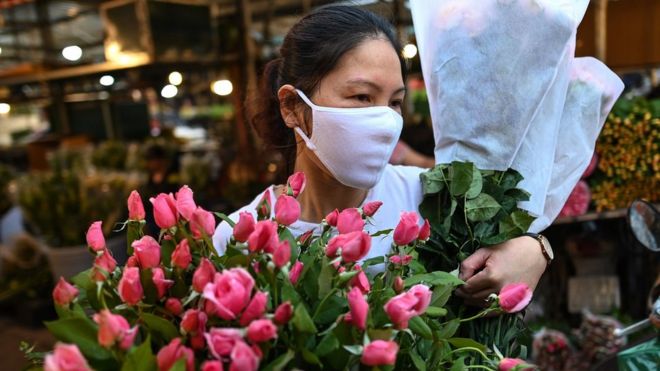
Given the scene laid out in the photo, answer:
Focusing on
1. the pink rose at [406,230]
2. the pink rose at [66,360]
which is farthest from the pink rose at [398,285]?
the pink rose at [66,360]

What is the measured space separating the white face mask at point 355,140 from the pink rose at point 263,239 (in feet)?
1.81

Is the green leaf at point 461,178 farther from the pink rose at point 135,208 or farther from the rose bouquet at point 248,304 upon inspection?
the pink rose at point 135,208

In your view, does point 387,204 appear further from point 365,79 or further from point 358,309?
point 358,309

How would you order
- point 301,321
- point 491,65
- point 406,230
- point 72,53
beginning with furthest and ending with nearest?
point 72,53 < point 491,65 < point 406,230 < point 301,321

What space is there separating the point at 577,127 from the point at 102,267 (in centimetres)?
107

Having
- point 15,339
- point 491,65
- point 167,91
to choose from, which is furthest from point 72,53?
point 491,65

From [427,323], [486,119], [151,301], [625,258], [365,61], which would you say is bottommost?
[625,258]

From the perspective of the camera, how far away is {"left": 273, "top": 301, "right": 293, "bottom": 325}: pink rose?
2.30 feet

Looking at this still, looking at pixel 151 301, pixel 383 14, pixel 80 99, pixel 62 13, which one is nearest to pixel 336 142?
pixel 383 14

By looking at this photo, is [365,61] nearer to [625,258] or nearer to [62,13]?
[625,258]

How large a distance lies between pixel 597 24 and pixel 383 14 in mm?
2177

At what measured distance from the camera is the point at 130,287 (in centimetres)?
75

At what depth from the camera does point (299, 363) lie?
77 cm

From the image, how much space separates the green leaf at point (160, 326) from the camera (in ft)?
2.49
